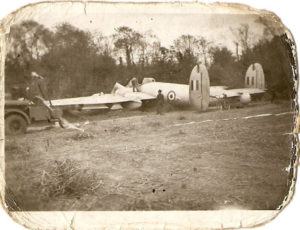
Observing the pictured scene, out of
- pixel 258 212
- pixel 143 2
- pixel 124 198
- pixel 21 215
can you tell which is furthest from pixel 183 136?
pixel 21 215

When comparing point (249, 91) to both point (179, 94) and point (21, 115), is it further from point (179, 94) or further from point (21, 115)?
point (21, 115)

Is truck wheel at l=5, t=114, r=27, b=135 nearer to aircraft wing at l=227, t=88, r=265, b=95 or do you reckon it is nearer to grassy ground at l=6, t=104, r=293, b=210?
grassy ground at l=6, t=104, r=293, b=210

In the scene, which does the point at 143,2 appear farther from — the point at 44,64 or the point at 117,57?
the point at 44,64

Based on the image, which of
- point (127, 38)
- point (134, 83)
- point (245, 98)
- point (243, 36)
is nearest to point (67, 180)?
point (134, 83)

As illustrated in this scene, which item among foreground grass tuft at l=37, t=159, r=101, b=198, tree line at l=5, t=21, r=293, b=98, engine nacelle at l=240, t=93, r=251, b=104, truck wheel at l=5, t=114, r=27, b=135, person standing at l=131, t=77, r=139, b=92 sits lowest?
foreground grass tuft at l=37, t=159, r=101, b=198

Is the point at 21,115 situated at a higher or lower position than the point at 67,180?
higher

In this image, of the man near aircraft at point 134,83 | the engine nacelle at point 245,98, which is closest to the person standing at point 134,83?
the man near aircraft at point 134,83

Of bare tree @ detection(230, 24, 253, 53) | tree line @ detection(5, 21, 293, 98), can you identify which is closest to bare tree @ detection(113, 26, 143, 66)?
tree line @ detection(5, 21, 293, 98)

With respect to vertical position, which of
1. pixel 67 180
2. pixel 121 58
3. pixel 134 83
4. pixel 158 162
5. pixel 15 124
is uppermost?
pixel 121 58
